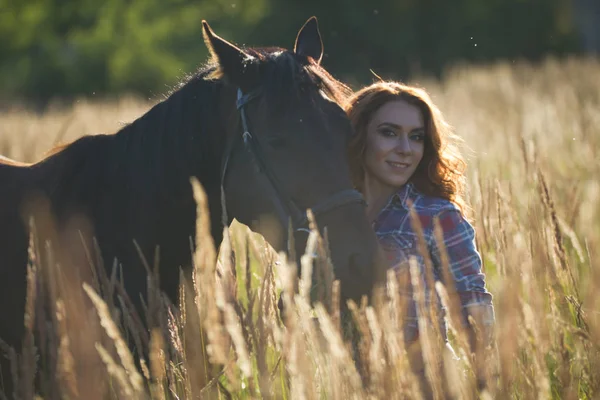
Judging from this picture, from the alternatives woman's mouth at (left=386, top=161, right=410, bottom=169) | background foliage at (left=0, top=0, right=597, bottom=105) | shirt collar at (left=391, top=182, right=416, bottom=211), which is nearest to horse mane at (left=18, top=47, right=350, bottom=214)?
woman's mouth at (left=386, top=161, right=410, bottom=169)

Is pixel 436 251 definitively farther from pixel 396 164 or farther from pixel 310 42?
pixel 310 42

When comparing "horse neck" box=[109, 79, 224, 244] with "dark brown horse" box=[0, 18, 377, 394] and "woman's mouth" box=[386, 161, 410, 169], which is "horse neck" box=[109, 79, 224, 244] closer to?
"dark brown horse" box=[0, 18, 377, 394]

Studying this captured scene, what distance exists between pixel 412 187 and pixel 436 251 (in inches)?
16.4

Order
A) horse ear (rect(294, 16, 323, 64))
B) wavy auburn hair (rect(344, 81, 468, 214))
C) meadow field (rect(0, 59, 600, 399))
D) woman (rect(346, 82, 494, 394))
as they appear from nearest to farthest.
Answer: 1. meadow field (rect(0, 59, 600, 399))
2. woman (rect(346, 82, 494, 394))
3. wavy auburn hair (rect(344, 81, 468, 214))
4. horse ear (rect(294, 16, 323, 64))

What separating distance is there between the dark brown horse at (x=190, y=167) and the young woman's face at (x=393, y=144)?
23 cm

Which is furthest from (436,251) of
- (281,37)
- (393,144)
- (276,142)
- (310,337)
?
(281,37)

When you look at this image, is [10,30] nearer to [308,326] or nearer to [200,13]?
[200,13]

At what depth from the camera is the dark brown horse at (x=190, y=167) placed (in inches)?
99.7

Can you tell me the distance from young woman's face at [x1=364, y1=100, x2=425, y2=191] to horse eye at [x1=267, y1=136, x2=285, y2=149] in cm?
47

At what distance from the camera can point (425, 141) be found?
3.02 m

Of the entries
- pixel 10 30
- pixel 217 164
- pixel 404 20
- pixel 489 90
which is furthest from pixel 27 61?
pixel 217 164

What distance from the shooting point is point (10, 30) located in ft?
108

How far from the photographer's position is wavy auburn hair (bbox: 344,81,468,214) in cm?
292

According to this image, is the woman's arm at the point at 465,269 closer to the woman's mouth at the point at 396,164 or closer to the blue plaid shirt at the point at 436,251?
the blue plaid shirt at the point at 436,251
